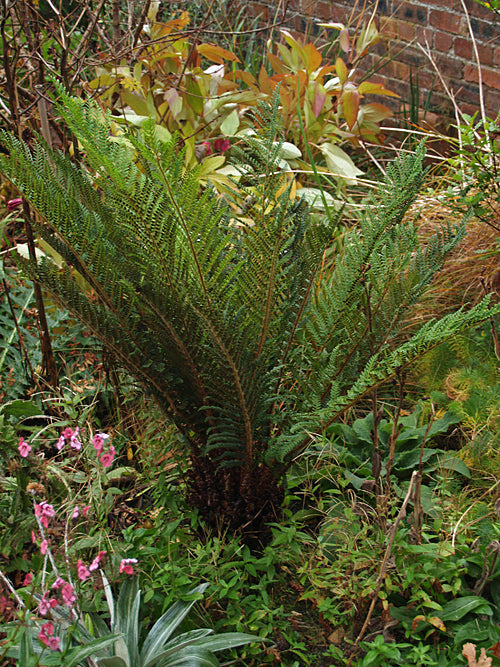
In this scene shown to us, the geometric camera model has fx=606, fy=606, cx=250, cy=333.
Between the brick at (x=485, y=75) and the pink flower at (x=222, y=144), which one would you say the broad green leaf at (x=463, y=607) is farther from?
the brick at (x=485, y=75)

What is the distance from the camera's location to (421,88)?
3.78 m

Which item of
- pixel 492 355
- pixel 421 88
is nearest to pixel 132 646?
pixel 492 355

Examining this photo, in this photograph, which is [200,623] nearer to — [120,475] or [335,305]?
[120,475]

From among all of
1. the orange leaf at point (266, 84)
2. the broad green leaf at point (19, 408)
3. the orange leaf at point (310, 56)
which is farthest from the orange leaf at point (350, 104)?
the broad green leaf at point (19, 408)

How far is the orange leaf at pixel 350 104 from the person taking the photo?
2.69m

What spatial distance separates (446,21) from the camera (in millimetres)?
3512

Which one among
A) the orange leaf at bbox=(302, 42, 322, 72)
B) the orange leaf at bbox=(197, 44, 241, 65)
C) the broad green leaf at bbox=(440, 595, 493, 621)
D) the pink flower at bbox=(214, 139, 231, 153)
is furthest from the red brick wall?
the broad green leaf at bbox=(440, 595, 493, 621)

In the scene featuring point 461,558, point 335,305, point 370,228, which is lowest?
point 461,558

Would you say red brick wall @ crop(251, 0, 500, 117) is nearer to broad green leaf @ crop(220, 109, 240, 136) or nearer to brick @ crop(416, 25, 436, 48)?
brick @ crop(416, 25, 436, 48)

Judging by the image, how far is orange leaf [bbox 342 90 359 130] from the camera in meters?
2.69

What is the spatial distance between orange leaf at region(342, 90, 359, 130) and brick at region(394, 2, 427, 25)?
1226 millimetres

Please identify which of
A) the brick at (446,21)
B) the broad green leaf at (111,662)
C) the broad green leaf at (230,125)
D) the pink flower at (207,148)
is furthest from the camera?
the brick at (446,21)

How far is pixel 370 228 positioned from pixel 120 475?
0.88 m

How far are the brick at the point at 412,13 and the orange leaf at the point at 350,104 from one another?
4.02 feet
